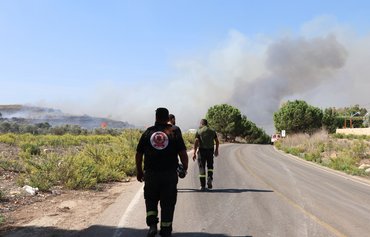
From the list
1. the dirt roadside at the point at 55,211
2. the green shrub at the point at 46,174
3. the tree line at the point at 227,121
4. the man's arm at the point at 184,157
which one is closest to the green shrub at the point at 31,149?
the green shrub at the point at 46,174

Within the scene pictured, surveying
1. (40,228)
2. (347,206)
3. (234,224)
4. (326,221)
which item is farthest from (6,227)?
(347,206)

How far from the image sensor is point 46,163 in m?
12.8

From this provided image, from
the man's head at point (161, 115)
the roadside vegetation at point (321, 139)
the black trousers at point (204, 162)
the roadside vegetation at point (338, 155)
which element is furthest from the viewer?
the roadside vegetation at point (321, 139)

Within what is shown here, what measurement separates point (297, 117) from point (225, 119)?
48.2ft

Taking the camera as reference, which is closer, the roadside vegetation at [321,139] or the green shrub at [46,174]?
the green shrub at [46,174]

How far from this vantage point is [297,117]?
270 feet

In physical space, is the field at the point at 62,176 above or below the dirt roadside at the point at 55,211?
above

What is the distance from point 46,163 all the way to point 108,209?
4392 mm

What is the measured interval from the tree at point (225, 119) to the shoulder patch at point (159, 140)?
7225 cm

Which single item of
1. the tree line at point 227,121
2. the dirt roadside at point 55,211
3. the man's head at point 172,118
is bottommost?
the dirt roadside at point 55,211

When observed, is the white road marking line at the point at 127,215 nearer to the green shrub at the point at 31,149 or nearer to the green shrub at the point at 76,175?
the green shrub at the point at 76,175

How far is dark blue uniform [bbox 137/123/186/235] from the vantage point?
6.11m

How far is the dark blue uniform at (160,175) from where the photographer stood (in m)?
6.11

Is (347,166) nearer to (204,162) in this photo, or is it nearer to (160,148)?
(204,162)
